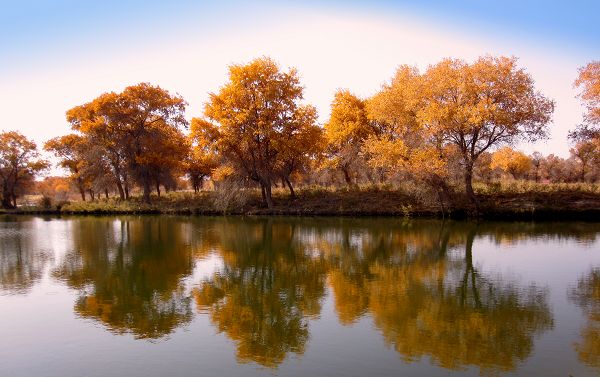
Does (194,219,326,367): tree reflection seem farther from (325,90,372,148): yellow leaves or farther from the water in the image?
(325,90,372,148): yellow leaves

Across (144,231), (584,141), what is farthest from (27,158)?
(584,141)

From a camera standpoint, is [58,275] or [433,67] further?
[433,67]

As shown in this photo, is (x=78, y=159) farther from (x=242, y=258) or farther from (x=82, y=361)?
(x=82, y=361)

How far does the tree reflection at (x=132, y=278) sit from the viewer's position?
1212 cm

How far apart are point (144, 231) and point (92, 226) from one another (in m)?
6.99

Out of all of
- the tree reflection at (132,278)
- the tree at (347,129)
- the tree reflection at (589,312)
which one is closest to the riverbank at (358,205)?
A: the tree at (347,129)

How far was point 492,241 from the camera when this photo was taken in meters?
24.9

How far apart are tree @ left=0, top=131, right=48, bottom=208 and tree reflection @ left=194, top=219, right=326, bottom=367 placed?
146 feet

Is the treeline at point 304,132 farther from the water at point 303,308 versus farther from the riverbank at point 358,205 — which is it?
the water at point 303,308

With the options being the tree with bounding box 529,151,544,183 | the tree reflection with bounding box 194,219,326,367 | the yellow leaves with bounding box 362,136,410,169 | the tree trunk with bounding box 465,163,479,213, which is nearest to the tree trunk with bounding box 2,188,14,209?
the tree reflection with bounding box 194,219,326,367

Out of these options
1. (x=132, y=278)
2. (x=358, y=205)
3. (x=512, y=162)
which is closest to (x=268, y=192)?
(x=358, y=205)

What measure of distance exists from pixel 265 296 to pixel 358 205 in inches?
1103

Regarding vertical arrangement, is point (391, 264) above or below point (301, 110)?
below

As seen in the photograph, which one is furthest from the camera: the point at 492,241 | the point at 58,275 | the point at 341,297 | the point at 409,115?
the point at 409,115
